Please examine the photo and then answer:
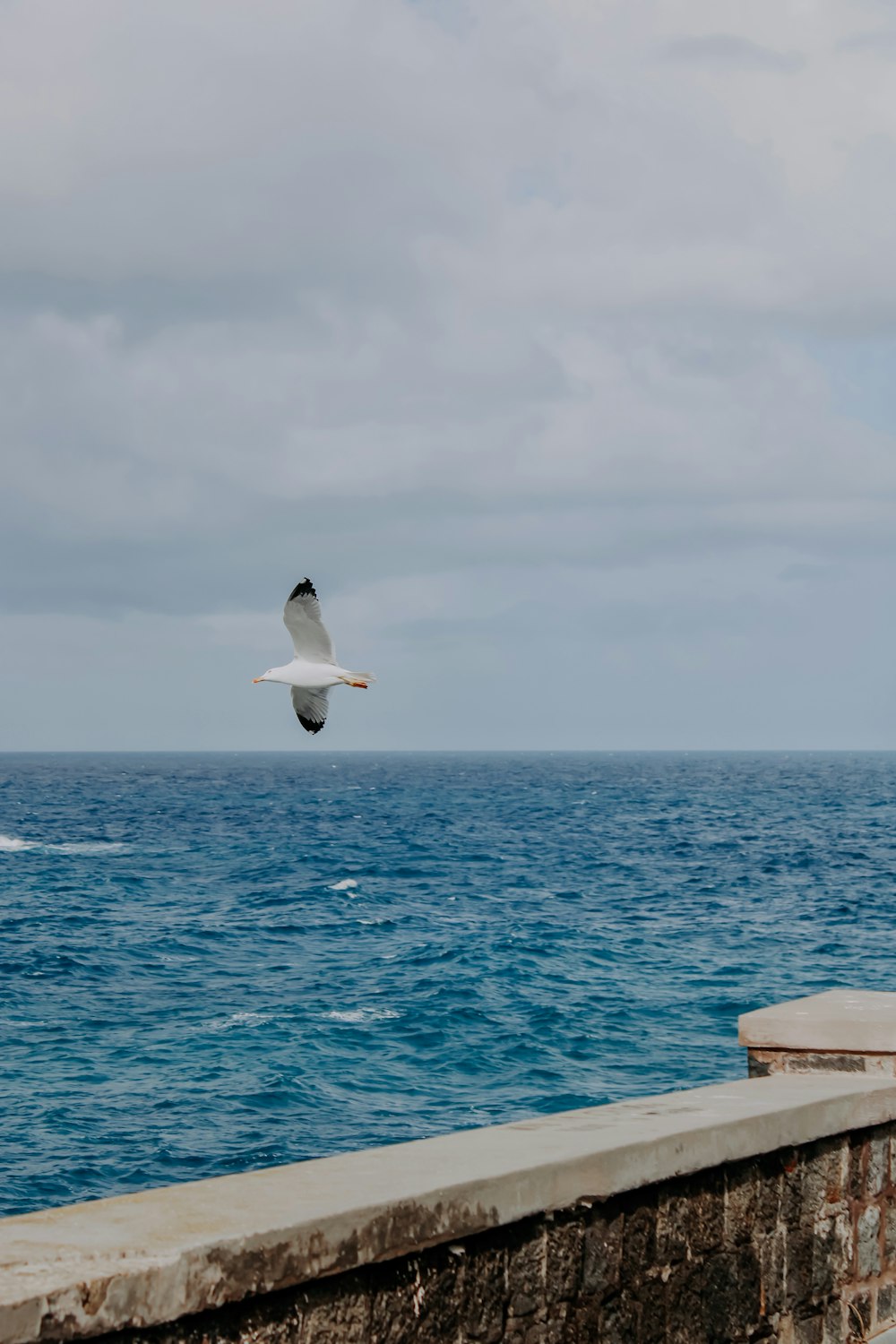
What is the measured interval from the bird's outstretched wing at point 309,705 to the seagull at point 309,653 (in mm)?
610

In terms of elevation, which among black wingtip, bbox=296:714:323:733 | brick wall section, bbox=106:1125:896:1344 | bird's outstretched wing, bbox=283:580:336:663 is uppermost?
bird's outstretched wing, bbox=283:580:336:663

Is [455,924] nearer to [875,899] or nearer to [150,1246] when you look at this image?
[875,899]

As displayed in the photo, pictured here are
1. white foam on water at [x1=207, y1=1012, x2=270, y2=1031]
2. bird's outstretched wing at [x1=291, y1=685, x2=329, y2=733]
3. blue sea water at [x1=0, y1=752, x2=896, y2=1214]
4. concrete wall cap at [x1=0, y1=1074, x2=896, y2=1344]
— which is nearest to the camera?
concrete wall cap at [x1=0, y1=1074, x2=896, y2=1344]

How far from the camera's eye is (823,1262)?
5207 mm

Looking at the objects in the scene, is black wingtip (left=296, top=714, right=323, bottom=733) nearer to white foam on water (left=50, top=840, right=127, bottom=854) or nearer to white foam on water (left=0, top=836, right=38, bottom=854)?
white foam on water (left=50, top=840, right=127, bottom=854)

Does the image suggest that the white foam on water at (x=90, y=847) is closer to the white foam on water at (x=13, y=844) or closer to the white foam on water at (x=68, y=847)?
the white foam on water at (x=68, y=847)

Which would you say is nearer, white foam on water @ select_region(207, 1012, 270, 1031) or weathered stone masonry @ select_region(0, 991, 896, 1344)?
weathered stone masonry @ select_region(0, 991, 896, 1344)

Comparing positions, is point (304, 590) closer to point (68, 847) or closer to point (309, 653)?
point (309, 653)

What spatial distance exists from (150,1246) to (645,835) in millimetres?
64668

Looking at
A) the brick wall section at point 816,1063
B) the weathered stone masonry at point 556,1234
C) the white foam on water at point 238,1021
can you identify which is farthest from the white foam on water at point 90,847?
the weathered stone masonry at point 556,1234

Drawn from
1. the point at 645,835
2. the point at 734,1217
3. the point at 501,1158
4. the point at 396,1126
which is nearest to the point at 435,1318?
the point at 501,1158

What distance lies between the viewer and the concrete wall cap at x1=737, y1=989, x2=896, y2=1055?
5777 mm

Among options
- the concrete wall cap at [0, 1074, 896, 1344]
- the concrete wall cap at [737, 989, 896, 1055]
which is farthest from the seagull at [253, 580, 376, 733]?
the concrete wall cap at [0, 1074, 896, 1344]

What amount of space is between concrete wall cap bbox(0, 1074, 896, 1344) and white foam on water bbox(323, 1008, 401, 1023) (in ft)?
69.5
